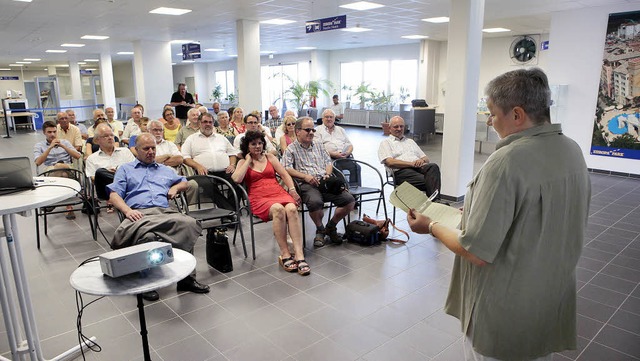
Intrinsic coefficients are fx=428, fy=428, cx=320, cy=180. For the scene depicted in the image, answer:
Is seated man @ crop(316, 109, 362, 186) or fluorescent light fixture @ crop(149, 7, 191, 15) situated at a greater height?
fluorescent light fixture @ crop(149, 7, 191, 15)

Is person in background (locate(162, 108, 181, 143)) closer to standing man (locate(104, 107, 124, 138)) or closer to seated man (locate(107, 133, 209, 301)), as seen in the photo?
standing man (locate(104, 107, 124, 138))

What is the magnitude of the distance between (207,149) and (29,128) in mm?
17428

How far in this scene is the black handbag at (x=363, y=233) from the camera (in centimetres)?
427

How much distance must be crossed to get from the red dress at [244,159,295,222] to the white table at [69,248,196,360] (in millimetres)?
2074

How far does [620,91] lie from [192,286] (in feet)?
25.5

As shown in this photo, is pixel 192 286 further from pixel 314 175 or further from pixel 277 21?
pixel 277 21

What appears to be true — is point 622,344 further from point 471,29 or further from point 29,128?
point 29,128

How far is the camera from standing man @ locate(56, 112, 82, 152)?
6172 mm

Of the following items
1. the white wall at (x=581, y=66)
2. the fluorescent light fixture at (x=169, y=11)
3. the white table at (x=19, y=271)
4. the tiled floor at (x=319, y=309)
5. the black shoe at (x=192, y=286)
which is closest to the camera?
the white table at (x=19, y=271)

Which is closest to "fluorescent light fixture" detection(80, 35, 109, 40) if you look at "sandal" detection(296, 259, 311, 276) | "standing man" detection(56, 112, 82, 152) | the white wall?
"standing man" detection(56, 112, 82, 152)

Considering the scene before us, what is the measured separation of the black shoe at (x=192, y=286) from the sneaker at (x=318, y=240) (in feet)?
4.18

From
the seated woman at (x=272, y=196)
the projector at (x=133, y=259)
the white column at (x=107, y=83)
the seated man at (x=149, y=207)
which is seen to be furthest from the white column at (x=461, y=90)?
the white column at (x=107, y=83)

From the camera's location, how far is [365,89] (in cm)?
1620

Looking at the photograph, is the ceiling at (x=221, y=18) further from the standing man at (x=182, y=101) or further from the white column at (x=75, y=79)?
the white column at (x=75, y=79)
